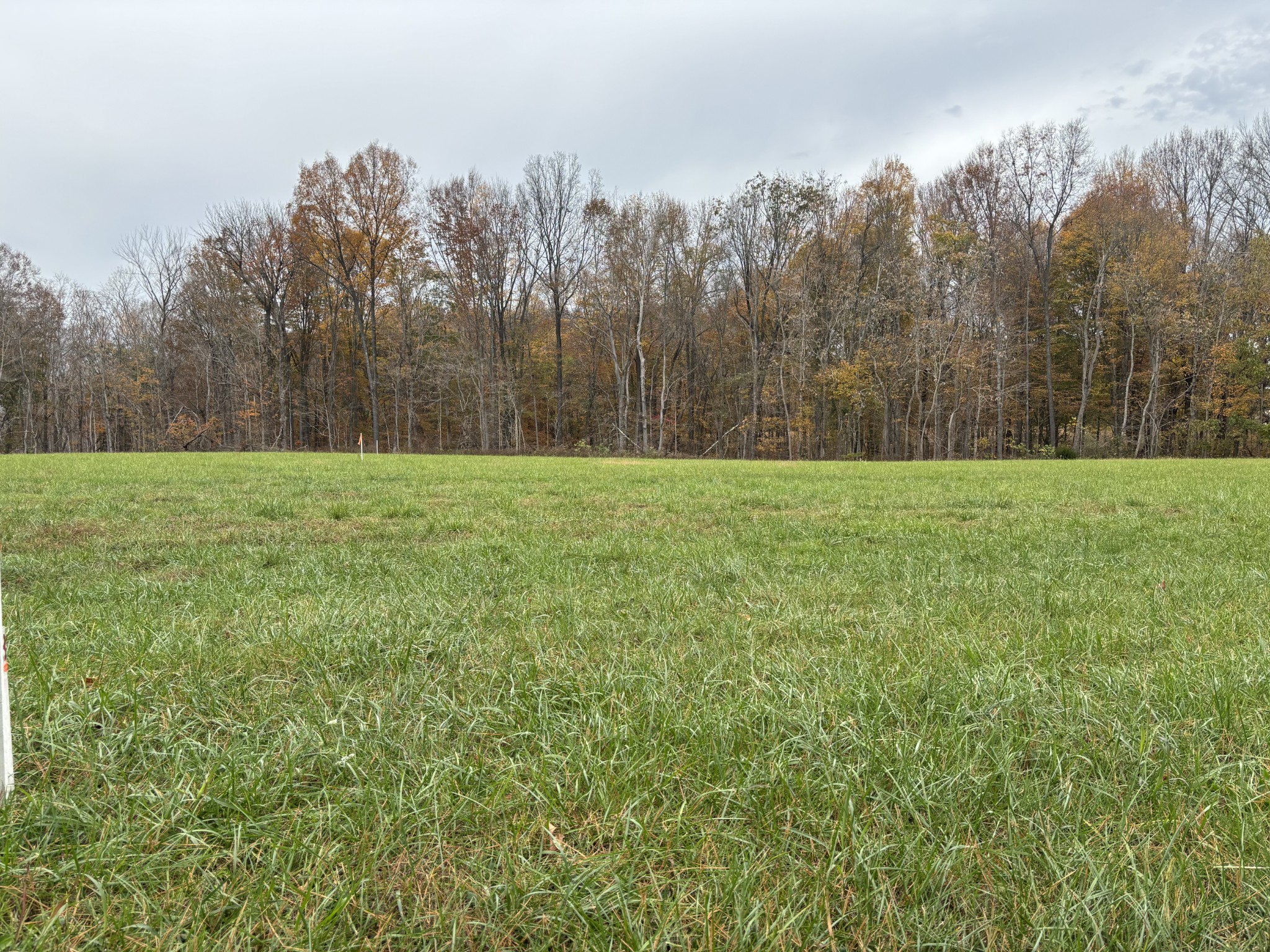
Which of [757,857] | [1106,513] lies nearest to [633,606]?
[757,857]

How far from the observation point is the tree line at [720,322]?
36.7 meters

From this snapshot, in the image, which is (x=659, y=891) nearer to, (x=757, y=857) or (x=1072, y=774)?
(x=757, y=857)

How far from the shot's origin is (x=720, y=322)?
45.1 meters

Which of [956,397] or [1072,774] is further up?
[956,397]

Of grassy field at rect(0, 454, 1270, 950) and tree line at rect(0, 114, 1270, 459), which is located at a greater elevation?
tree line at rect(0, 114, 1270, 459)

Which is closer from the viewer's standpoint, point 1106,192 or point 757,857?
point 757,857

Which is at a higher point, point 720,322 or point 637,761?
point 720,322

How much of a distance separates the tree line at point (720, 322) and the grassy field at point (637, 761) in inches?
1387

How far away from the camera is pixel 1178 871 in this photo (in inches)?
62.5

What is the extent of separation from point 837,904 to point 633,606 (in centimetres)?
277

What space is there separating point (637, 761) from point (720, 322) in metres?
45.0

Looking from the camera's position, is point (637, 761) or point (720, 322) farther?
point (720, 322)

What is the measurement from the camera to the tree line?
3666 cm

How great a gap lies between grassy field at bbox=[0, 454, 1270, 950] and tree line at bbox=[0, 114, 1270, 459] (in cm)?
3522
